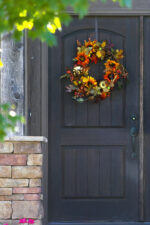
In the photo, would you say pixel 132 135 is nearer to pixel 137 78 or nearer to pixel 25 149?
pixel 137 78

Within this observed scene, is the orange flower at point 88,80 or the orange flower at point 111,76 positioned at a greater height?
the orange flower at point 111,76

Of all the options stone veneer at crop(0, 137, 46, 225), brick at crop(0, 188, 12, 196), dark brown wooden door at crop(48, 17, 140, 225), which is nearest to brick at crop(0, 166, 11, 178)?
stone veneer at crop(0, 137, 46, 225)

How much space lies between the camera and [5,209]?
13.8 feet

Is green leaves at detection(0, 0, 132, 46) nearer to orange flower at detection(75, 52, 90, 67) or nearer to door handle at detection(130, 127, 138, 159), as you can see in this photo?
orange flower at detection(75, 52, 90, 67)

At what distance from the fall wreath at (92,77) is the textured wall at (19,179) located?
977mm

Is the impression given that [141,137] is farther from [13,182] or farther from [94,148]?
[13,182]

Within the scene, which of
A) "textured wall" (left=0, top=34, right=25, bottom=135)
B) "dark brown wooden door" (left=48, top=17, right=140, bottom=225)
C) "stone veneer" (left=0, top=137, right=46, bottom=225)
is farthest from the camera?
"dark brown wooden door" (left=48, top=17, right=140, bottom=225)

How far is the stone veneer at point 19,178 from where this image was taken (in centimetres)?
419

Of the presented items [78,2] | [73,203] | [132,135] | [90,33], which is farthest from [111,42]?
[78,2]

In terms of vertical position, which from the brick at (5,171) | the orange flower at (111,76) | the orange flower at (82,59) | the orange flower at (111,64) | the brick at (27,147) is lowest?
the brick at (5,171)

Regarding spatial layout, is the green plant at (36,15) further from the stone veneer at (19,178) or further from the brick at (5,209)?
the brick at (5,209)

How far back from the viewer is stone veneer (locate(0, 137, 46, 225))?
165 inches

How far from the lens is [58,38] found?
508cm

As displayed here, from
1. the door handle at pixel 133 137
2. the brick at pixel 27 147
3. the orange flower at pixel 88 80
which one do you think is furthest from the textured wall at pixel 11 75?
the door handle at pixel 133 137
